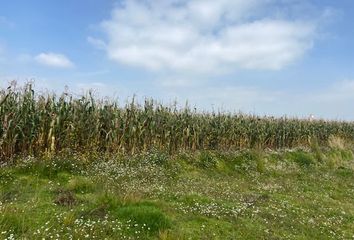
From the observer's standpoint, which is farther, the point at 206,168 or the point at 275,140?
the point at 275,140

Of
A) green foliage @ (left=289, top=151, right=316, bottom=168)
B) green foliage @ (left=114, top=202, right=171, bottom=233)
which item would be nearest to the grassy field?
green foliage @ (left=114, top=202, right=171, bottom=233)

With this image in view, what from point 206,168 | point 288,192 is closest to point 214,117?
point 206,168

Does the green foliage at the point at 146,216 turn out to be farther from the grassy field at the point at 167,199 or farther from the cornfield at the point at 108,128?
the cornfield at the point at 108,128

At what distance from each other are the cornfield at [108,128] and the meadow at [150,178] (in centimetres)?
6

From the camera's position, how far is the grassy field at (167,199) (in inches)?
397

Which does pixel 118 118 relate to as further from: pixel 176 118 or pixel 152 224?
pixel 152 224

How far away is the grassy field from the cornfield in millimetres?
1369

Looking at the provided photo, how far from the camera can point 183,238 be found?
9.80 meters

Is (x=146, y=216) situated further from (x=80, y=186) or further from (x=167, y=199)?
(x=80, y=186)

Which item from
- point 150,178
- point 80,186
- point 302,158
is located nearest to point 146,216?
point 80,186

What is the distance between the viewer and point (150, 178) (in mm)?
17609

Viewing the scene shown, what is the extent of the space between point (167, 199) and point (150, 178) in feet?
12.4

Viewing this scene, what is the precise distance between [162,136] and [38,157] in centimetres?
860

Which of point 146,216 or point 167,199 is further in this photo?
point 167,199
